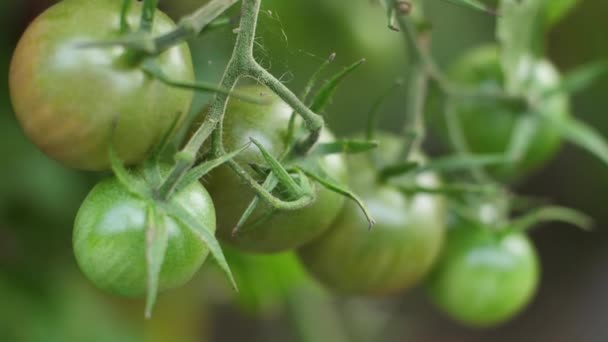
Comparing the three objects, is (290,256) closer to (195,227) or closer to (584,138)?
(584,138)

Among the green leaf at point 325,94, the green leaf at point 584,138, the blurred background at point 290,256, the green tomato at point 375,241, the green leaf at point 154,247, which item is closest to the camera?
the green leaf at point 154,247

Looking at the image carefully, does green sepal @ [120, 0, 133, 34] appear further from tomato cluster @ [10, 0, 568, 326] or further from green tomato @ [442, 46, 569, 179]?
green tomato @ [442, 46, 569, 179]

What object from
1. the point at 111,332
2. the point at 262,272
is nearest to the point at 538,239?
the point at 262,272

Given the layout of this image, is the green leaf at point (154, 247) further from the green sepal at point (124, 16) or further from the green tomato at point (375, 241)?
the green tomato at point (375, 241)

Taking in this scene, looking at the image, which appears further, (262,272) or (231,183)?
(262,272)

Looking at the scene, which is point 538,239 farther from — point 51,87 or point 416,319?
point 51,87

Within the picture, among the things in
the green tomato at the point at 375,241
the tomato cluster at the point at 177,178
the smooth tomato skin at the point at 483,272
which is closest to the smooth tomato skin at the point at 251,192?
the tomato cluster at the point at 177,178

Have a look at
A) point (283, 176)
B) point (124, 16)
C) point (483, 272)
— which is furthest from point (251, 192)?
point (483, 272)

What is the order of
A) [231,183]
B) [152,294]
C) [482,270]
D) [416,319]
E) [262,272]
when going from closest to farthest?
[152,294]
[231,183]
[482,270]
[262,272]
[416,319]
